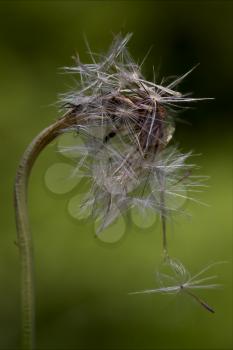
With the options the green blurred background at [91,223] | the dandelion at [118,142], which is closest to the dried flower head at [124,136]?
the dandelion at [118,142]

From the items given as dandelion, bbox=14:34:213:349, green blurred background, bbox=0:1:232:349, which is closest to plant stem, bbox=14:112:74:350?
dandelion, bbox=14:34:213:349

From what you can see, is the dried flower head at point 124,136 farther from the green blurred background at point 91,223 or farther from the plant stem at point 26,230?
the green blurred background at point 91,223

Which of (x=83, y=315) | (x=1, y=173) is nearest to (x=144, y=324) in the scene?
(x=83, y=315)

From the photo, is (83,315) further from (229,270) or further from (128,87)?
(128,87)

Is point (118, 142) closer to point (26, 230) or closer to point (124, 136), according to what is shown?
point (124, 136)

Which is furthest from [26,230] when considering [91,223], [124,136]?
[91,223]

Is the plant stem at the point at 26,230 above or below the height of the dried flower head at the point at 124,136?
below
